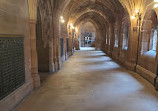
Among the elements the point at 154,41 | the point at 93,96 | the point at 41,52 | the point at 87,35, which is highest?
the point at 87,35

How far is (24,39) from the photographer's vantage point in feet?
13.6

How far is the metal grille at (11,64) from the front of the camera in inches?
122

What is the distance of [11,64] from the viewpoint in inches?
138

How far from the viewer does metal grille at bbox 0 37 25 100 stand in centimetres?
311

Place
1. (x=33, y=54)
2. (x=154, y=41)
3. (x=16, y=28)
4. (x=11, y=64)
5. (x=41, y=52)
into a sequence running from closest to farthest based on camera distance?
(x=11, y=64), (x=16, y=28), (x=33, y=54), (x=154, y=41), (x=41, y=52)

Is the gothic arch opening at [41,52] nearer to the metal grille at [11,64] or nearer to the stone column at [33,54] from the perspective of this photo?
the stone column at [33,54]

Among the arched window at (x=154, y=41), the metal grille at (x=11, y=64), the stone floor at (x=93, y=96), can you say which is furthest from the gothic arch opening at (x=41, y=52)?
the arched window at (x=154, y=41)

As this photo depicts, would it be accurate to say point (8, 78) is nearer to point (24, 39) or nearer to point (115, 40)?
point (24, 39)

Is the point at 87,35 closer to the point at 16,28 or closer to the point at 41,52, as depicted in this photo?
the point at 41,52

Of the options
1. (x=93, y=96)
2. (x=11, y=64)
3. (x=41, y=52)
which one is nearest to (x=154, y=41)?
(x=93, y=96)

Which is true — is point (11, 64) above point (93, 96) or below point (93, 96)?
above

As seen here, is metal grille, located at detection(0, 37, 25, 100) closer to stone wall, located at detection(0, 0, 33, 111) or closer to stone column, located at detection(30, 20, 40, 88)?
stone wall, located at detection(0, 0, 33, 111)

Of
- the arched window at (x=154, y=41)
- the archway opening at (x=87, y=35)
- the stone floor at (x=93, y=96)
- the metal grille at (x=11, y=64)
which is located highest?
the archway opening at (x=87, y=35)

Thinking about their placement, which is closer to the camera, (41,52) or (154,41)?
(154,41)
